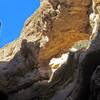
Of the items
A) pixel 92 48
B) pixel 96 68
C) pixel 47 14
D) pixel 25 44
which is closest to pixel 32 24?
pixel 47 14

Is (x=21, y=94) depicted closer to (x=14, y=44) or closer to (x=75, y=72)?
(x=75, y=72)

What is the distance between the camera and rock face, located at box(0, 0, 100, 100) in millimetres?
20797

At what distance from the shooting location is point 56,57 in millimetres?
40719

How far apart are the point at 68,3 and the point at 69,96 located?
845 inches

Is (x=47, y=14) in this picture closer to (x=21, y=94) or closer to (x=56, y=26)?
(x=56, y=26)

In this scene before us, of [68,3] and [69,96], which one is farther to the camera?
[68,3]

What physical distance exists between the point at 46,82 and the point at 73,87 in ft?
15.4

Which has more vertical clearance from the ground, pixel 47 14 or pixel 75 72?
pixel 47 14

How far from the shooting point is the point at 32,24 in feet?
141

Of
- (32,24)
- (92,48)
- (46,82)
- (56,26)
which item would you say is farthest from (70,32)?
(92,48)

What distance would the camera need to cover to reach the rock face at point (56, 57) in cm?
2080

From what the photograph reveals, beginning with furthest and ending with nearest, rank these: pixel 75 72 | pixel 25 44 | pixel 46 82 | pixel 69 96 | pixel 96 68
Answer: pixel 25 44
pixel 46 82
pixel 75 72
pixel 69 96
pixel 96 68

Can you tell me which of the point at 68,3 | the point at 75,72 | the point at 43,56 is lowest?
the point at 75,72

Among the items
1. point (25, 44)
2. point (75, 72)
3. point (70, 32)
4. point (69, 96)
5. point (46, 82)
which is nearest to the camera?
point (69, 96)
